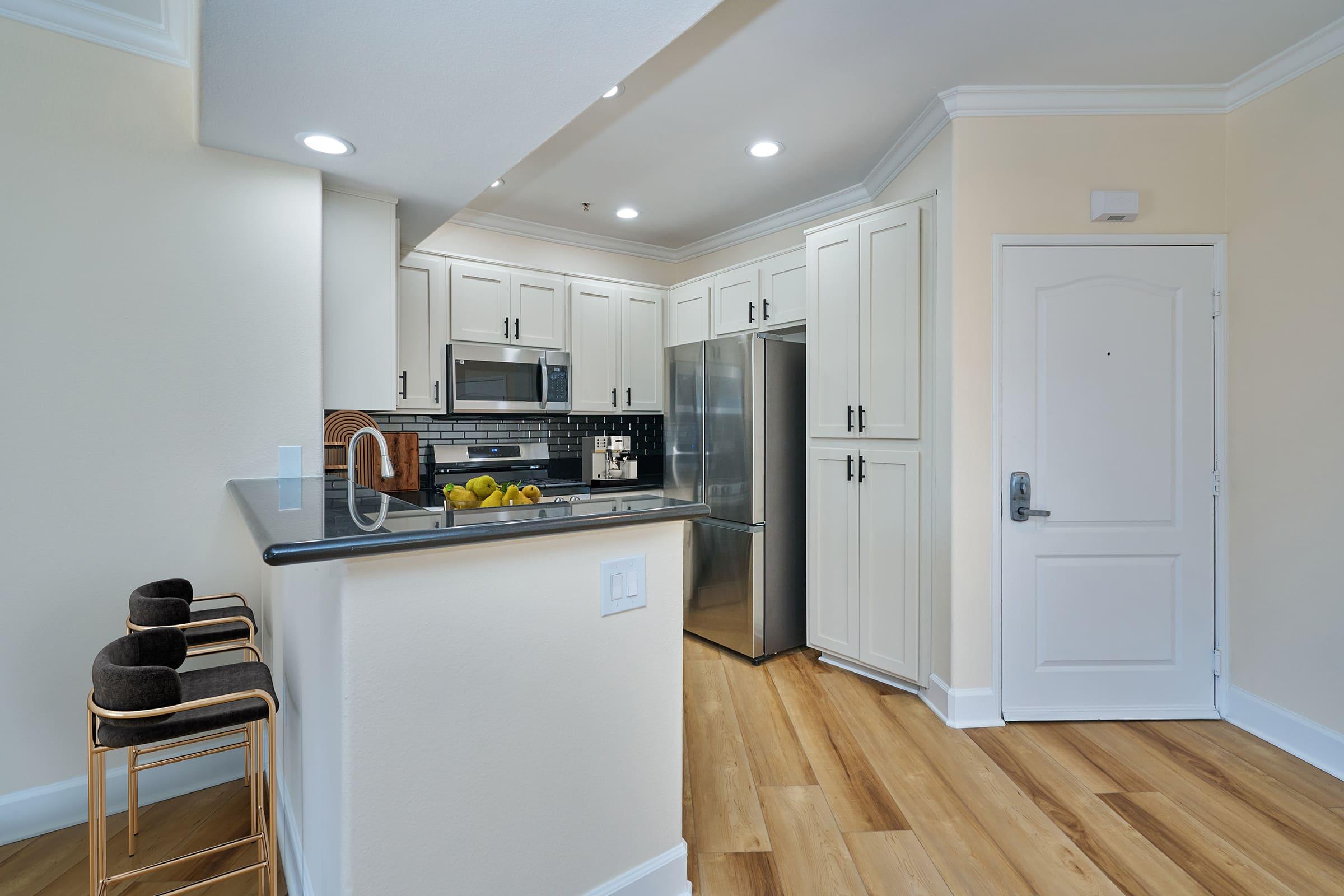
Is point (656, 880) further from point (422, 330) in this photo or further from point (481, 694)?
point (422, 330)

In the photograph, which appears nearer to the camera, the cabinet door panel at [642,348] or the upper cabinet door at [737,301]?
the upper cabinet door at [737,301]

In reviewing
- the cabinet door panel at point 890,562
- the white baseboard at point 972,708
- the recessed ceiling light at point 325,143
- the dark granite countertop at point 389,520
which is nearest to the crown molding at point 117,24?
the recessed ceiling light at point 325,143

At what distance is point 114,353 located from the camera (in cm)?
202

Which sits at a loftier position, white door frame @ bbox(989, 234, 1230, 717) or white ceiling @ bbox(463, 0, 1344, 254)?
white ceiling @ bbox(463, 0, 1344, 254)

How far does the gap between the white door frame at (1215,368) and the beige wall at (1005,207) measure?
3 cm

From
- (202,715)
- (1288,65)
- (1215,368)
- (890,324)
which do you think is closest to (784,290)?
(890,324)

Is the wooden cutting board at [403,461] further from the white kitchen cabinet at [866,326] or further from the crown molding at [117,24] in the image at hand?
the white kitchen cabinet at [866,326]

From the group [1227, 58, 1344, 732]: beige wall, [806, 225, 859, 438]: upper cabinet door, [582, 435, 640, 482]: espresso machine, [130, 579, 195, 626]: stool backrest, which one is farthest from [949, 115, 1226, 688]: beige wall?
[130, 579, 195, 626]: stool backrest

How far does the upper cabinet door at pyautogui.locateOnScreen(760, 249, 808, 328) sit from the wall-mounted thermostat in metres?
1.36

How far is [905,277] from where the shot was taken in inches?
116

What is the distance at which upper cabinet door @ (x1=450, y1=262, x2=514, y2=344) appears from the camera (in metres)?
3.80

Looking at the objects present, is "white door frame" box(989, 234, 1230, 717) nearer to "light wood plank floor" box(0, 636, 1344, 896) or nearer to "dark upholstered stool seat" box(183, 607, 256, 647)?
"light wood plank floor" box(0, 636, 1344, 896)

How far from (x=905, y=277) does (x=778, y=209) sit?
1357mm

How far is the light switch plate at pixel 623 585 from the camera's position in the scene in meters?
1.49
